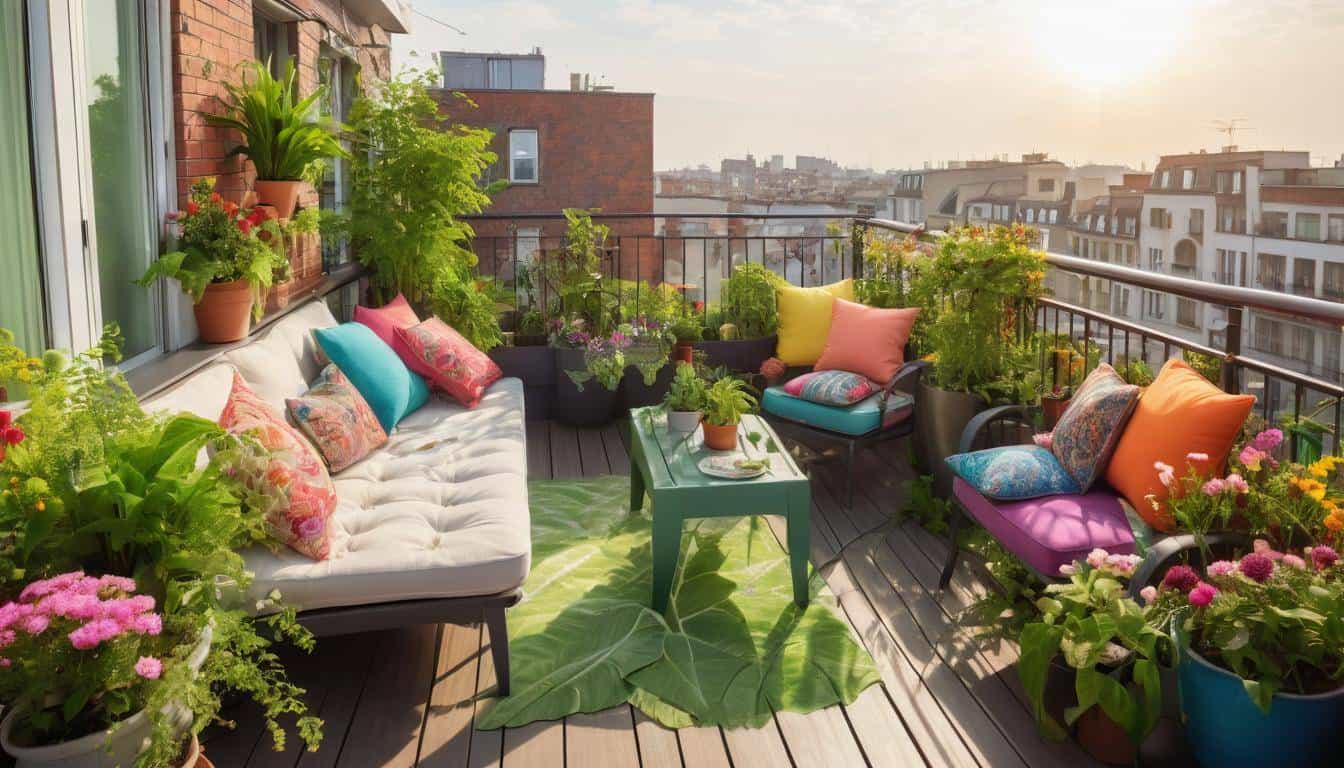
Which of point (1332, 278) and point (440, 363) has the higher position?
point (1332, 278)

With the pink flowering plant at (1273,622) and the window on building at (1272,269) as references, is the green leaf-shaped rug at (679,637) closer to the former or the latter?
the pink flowering plant at (1273,622)

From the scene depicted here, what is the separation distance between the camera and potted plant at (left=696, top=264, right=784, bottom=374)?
586 cm

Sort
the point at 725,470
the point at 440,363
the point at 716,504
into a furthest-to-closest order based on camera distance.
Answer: the point at 440,363 < the point at 725,470 < the point at 716,504

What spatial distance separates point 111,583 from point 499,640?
45.3 inches

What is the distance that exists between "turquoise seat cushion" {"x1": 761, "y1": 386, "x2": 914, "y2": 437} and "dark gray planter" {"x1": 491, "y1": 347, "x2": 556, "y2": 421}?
1.67 metres

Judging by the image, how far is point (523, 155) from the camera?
22.4 m

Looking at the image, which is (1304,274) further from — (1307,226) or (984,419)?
(984,419)

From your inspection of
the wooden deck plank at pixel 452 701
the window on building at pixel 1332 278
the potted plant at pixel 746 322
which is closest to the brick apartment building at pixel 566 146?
the window on building at pixel 1332 278

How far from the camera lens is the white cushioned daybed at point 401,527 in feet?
8.34

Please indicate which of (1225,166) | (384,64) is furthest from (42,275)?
(1225,166)

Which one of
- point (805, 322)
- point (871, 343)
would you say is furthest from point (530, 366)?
point (871, 343)

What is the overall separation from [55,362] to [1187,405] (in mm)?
2839

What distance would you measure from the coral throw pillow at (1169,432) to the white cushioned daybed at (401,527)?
176cm

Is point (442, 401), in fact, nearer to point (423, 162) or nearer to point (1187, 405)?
point (423, 162)
